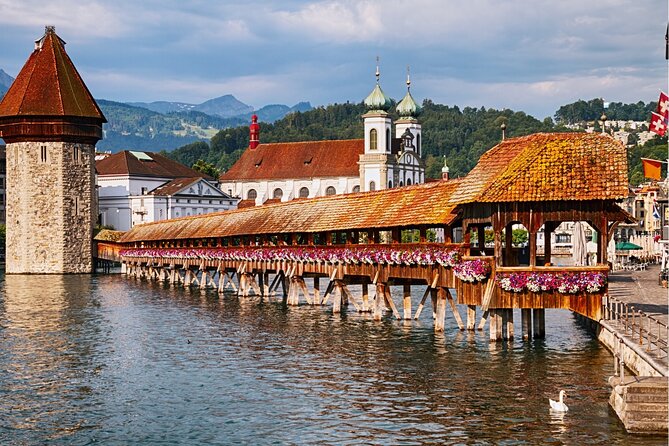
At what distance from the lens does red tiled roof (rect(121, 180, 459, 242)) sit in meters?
36.4

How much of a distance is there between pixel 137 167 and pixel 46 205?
140ft

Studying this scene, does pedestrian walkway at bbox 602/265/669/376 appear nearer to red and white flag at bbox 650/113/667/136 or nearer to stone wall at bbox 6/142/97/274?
red and white flag at bbox 650/113/667/136

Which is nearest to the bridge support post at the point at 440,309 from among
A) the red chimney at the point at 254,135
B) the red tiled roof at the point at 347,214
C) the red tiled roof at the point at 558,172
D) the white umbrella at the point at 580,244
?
the red tiled roof at the point at 347,214

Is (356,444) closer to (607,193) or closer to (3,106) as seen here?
(607,193)

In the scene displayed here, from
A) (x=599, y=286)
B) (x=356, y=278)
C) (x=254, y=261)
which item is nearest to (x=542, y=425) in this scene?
(x=599, y=286)

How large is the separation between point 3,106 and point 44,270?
45.8 feet

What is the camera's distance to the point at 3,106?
93.1m

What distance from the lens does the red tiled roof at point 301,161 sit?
150250mm

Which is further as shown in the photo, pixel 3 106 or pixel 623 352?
pixel 3 106

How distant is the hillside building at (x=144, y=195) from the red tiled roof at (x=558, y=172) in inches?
3800

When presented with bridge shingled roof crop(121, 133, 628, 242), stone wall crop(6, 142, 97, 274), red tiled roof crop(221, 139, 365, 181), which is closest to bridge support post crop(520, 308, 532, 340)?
bridge shingled roof crop(121, 133, 628, 242)

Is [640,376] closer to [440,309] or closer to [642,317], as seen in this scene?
[642,317]

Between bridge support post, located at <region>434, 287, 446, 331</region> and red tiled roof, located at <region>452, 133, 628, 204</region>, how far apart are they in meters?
4.56

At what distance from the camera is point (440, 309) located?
3662 cm
